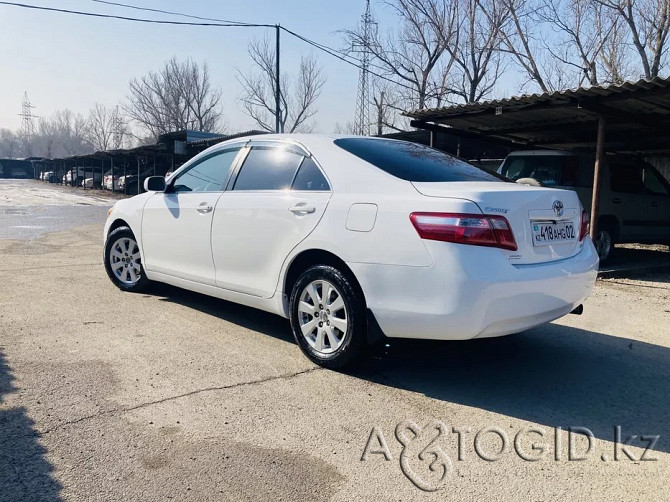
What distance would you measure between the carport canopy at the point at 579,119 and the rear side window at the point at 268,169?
5.24m

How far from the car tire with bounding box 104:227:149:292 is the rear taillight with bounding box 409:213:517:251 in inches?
140

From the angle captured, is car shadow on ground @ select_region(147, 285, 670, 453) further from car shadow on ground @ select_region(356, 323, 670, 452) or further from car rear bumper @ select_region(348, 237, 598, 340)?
car rear bumper @ select_region(348, 237, 598, 340)

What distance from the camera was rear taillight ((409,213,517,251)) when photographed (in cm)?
331

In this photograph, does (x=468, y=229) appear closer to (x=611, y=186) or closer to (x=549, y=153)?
(x=549, y=153)

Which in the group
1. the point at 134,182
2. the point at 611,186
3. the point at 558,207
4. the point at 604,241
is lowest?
the point at 604,241

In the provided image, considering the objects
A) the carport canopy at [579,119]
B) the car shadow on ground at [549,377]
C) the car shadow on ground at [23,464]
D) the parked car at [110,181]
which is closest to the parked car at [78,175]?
the parked car at [110,181]

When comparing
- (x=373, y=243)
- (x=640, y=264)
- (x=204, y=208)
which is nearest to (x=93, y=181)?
(x=640, y=264)

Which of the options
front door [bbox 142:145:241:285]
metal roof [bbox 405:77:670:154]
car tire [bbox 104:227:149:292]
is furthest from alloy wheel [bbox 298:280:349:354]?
metal roof [bbox 405:77:670:154]

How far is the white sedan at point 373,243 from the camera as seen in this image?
3.34 meters

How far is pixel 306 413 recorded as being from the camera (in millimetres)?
3277

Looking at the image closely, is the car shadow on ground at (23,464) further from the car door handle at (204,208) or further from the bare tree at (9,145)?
the bare tree at (9,145)

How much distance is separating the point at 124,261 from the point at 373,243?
11.9ft

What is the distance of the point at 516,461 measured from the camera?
2.80 m

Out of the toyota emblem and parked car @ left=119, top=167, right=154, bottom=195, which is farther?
parked car @ left=119, top=167, right=154, bottom=195
